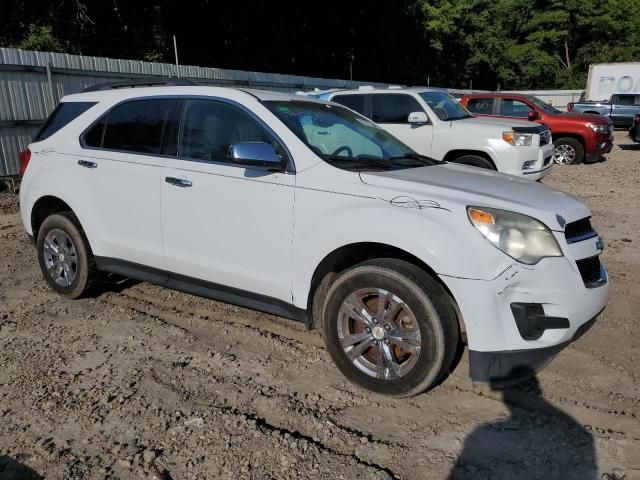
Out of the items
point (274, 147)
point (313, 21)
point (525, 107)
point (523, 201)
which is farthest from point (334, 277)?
point (313, 21)

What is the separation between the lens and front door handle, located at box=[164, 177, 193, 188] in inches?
151

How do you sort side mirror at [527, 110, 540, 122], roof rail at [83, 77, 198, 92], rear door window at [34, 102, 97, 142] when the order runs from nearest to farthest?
roof rail at [83, 77, 198, 92], rear door window at [34, 102, 97, 142], side mirror at [527, 110, 540, 122]

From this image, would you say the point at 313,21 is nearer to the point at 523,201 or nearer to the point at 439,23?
the point at 439,23

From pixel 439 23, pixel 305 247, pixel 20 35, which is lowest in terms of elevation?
pixel 305 247

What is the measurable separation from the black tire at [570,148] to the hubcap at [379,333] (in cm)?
1239

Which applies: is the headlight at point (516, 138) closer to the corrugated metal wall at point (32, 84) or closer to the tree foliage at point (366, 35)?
the corrugated metal wall at point (32, 84)

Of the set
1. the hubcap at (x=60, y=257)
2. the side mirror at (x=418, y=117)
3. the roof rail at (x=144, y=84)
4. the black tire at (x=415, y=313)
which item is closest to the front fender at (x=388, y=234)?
the black tire at (x=415, y=313)

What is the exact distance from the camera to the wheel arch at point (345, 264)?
10.3 ft

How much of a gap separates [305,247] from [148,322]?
68.5 inches

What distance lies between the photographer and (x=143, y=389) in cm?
334

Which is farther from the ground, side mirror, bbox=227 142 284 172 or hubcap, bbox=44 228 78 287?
side mirror, bbox=227 142 284 172

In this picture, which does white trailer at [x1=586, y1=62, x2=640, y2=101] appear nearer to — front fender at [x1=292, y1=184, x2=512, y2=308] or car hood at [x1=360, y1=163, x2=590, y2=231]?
car hood at [x1=360, y1=163, x2=590, y2=231]

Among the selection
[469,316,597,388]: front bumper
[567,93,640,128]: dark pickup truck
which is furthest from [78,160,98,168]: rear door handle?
[567,93,640,128]: dark pickup truck

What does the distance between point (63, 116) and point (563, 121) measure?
12.2m
